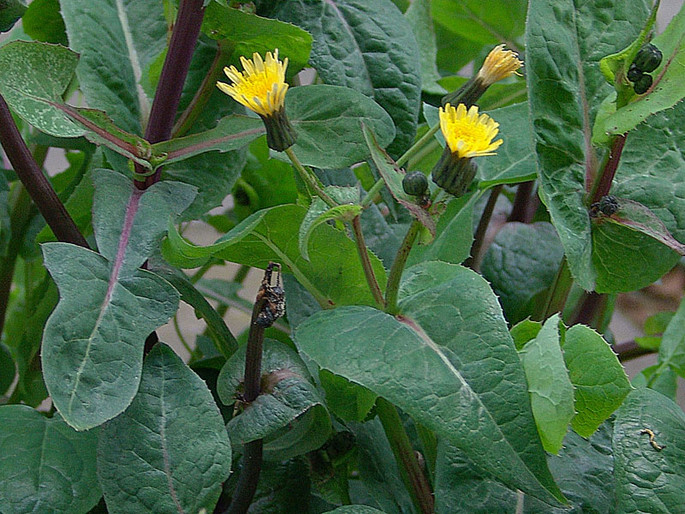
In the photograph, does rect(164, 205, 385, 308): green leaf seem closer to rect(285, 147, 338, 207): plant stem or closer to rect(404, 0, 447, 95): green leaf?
rect(285, 147, 338, 207): plant stem

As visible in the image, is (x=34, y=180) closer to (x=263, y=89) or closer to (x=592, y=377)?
(x=263, y=89)

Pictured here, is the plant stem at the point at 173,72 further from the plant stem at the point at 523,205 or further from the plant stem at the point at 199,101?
the plant stem at the point at 523,205

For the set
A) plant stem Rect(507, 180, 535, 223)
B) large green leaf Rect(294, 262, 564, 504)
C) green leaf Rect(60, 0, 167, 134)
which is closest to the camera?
large green leaf Rect(294, 262, 564, 504)

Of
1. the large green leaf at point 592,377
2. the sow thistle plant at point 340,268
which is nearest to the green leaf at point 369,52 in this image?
the sow thistle plant at point 340,268

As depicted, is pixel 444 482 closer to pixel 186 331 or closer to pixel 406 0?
pixel 406 0

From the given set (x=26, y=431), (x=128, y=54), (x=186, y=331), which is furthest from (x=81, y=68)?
(x=186, y=331)

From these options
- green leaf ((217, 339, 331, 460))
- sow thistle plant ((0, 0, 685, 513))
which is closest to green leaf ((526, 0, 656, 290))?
sow thistle plant ((0, 0, 685, 513))

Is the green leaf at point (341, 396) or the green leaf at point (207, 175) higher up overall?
the green leaf at point (207, 175)
